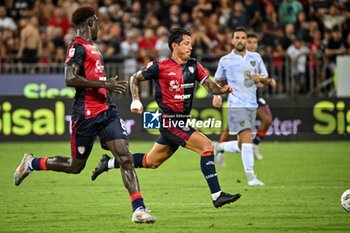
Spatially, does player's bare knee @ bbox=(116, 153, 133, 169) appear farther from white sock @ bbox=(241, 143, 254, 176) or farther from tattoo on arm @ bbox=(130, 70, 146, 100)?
white sock @ bbox=(241, 143, 254, 176)

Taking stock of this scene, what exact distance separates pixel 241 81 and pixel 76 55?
5448 mm

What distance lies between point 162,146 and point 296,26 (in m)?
15.6

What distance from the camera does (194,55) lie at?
24859mm

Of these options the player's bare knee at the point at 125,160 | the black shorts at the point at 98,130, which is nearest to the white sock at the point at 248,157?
the black shorts at the point at 98,130

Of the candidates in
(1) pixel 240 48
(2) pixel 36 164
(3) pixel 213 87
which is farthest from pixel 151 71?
(1) pixel 240 48

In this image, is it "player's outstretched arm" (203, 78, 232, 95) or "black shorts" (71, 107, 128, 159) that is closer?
"black shorts" (71, 107, 128, 159)

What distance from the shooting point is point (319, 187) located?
14836mm

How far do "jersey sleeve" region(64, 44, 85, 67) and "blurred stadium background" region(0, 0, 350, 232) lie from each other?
9.50m

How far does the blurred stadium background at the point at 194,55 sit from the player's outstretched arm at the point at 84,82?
9.58 m

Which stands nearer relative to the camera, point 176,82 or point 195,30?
point 176,82

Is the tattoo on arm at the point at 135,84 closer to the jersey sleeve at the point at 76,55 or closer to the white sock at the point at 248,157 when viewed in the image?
the jersey sleeve at the point at 76,55

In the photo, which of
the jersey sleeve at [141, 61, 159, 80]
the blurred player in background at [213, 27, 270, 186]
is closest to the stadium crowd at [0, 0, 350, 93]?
the blurred player in background at [213, 27, 270, 186]

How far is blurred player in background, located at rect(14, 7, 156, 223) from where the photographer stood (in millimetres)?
10938

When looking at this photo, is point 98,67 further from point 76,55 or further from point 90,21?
point 90,21
